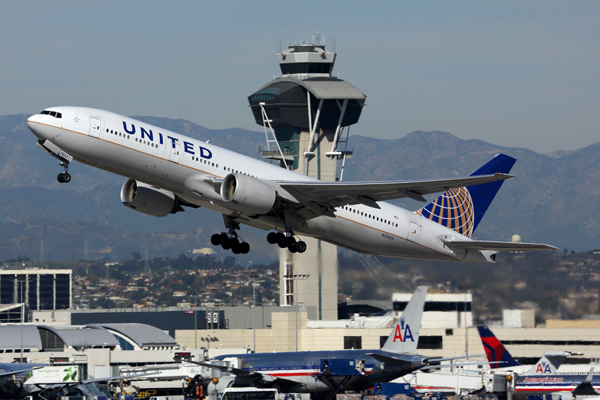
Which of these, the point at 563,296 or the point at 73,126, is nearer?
the point at 73,126

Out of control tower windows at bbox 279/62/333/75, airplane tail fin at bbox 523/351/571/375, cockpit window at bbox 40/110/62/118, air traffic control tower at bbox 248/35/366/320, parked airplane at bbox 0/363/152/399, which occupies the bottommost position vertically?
parked airplane at bbox 0/363/152/399

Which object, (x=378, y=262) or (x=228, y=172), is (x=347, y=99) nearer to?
(x=378, y=262)

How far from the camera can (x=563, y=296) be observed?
57.5 metres

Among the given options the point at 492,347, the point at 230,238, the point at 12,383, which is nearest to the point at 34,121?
the point at 230,238

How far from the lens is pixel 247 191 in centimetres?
3928

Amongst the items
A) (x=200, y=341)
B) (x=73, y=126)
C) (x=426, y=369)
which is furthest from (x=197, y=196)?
(x=200, y=341)

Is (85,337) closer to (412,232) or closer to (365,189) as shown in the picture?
(412,232)

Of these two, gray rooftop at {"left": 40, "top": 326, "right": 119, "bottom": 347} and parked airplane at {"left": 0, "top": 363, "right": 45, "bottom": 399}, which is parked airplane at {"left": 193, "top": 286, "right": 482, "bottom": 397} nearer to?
parked airplane at {"left": 0, "top": 363, "right": 45, "bottom": 399}

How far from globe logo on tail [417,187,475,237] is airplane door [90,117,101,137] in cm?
1884

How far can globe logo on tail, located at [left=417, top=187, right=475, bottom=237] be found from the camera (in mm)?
49625

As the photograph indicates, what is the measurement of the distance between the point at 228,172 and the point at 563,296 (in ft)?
87.7

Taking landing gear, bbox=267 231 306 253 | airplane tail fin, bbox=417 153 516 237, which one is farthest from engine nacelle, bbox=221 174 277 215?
airplane tail fin, bbox=417 153 516 237

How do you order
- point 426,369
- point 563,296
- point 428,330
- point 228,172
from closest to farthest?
1. point 228,172
2. point 426,369
3. point 563,296
4. point 428,330

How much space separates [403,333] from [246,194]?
16814 millimetres
